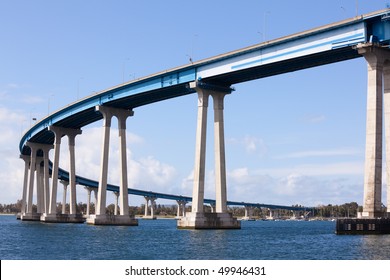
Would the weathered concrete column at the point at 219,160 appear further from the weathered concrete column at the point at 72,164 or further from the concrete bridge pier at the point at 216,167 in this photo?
the weathered concrete column at the point at 72,164

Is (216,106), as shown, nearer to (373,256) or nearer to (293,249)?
(293,249)

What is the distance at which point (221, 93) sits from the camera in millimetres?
87375

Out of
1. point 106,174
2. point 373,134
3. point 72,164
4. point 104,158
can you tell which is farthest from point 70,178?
point 373,134

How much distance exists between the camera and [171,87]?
298 ft

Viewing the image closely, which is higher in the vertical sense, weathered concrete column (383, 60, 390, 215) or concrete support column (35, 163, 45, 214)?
weathered concrete column (383, 60, 390, 215)

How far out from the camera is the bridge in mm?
62906

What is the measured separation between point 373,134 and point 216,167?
2855cm

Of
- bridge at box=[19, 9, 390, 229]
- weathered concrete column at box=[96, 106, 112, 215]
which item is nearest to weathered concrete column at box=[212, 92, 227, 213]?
bridge at box=[19, 9, 390, 229]

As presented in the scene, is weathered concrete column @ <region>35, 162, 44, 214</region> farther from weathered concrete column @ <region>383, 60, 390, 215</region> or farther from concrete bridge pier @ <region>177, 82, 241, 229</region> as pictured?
weathered concrete column @ <region>383, 60, 390, 215</region>

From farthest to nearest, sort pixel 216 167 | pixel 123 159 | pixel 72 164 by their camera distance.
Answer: pixel 72 164 < pixel 123 159 < pixel 216 167

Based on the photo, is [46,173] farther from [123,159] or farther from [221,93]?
[221,93]

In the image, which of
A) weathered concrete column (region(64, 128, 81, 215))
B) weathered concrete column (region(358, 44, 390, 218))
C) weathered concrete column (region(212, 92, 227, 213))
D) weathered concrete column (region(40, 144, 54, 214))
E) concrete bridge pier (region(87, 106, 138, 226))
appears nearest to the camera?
weathered concrete column (region(358, 44, 390, 218))

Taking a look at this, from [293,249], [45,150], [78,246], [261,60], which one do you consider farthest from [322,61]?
[45,150]

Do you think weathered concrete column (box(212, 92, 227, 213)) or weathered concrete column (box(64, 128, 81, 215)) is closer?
weathered concrete column (box(212, 92, 227, 213))
